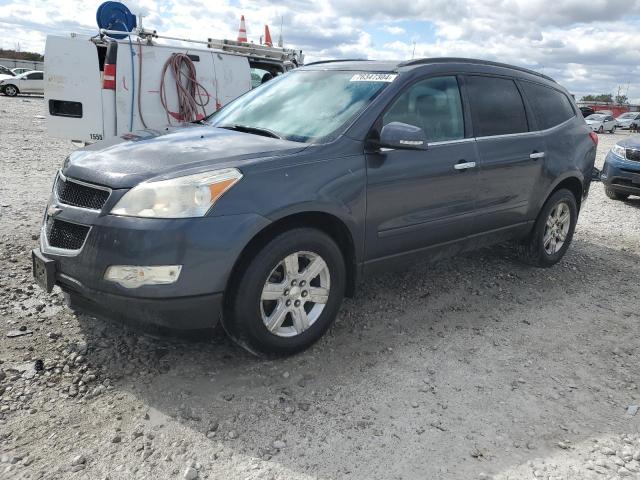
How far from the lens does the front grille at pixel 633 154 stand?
9117mm

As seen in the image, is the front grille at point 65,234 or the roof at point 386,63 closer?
the front grille at point 65,234

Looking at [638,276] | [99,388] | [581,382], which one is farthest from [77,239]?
[638,276]

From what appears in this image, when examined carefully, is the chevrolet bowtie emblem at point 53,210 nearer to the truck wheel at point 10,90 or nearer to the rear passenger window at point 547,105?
the rear passenger window at point 547,105

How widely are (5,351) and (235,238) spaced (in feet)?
5.27

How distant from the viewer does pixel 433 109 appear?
13.4 ft

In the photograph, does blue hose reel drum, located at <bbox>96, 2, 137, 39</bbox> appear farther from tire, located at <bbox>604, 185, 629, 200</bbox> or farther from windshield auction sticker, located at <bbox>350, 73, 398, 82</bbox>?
tire, located at <bbox>604, 185, 629, 200</bbox>

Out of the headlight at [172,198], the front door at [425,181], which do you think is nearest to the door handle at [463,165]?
the front door at [425,181]

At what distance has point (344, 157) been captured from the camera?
343 centimetres

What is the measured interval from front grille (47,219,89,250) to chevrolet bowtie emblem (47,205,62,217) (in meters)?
0.03

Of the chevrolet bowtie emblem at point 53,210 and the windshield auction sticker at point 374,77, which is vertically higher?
the windshield auction sticker at point 374,77

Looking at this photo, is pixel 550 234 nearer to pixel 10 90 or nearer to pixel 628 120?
pixel 10 90

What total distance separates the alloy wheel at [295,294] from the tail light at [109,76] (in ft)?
15.8

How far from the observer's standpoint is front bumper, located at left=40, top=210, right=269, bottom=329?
2.78 meters

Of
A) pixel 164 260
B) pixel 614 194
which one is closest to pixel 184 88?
pixel 164 260
